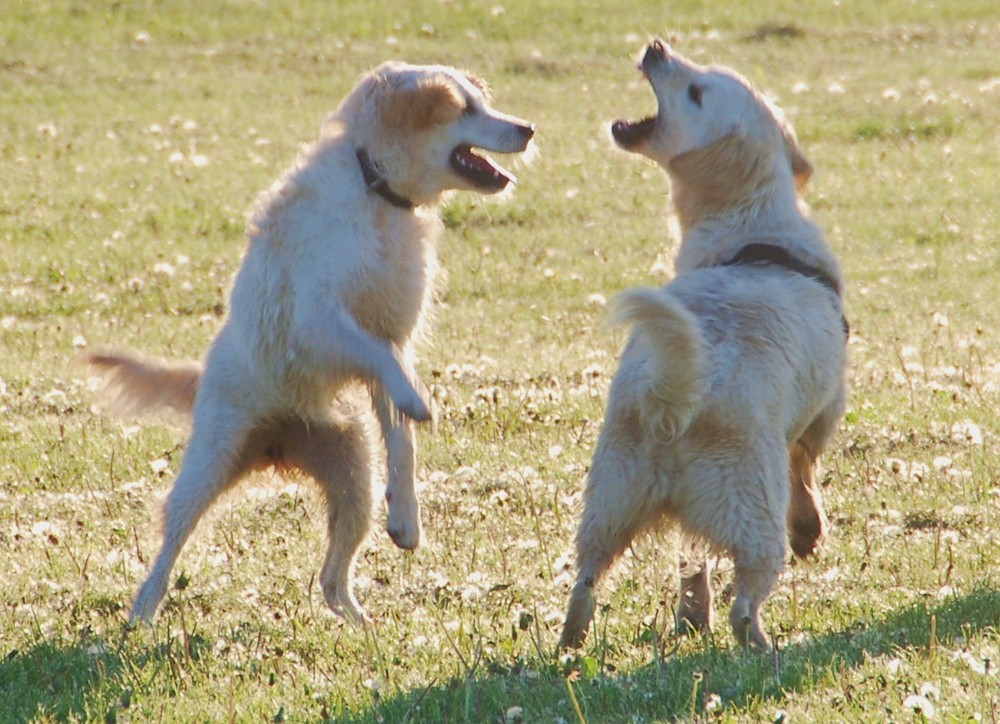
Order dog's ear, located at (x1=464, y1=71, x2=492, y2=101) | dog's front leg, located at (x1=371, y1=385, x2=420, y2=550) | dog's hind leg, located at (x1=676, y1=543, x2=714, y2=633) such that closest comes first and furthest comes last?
dog's hind leg, located at (x1=676, y1=543, x2=714, y2=633) → dog's front leg, located at (x1=371, y1=385, x2=420, y2=550) → dog's ear, located at (x1=464, y1=71, x2=492, y2=101)

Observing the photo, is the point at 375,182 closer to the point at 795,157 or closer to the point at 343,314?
the point at 343,314

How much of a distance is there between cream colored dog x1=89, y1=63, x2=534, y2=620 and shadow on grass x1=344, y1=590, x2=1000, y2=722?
1381 mm

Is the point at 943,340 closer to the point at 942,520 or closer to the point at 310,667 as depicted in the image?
the point at 942,520

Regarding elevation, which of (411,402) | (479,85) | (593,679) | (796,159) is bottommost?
(411,402)

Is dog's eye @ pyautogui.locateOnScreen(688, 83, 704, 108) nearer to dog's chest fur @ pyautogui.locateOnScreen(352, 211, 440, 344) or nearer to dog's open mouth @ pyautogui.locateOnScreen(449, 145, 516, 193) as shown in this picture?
dog's open mouth @ pyautogui.locateOnScreen(449, 145, 516, 193)

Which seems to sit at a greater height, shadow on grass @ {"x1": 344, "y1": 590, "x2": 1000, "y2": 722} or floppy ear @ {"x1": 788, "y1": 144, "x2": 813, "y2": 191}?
floppy ear @ {"x1": 788, "y1": 144, "x2": 813, "y2": 191}

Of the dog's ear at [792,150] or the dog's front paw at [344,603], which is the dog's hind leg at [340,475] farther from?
the dog's ear at [792,150]

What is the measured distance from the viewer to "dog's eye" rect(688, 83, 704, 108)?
5.87m

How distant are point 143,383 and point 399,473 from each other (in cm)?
129

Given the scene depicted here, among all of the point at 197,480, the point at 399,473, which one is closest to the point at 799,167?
the point at 399,473

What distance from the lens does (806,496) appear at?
18.5 feet

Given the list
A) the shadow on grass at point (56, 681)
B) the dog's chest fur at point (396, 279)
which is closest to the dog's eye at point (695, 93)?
the dog's chest fur at point (396, 279)

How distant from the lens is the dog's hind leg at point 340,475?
5.94 meters

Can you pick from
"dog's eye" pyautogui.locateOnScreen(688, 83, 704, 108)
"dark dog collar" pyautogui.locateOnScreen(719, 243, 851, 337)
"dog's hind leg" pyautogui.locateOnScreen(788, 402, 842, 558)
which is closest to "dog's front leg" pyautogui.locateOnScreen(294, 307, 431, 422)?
"dark dog collar" pyautogui.locateOnScreen(719, 243, 851, 337)
